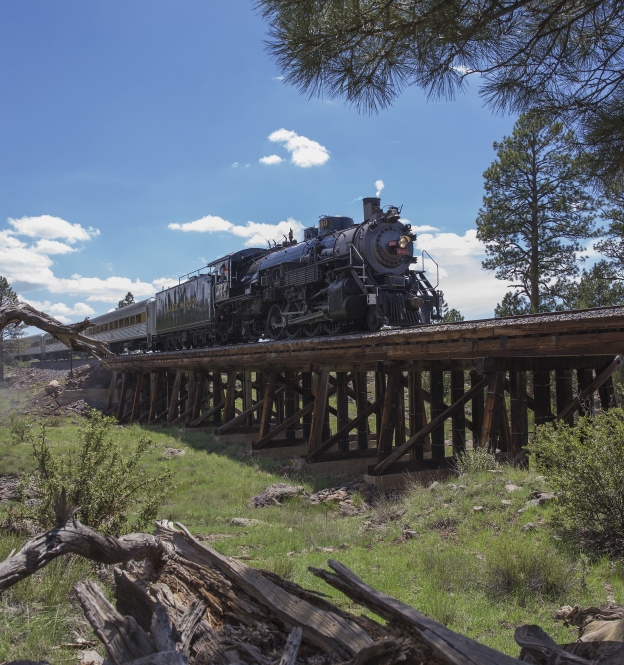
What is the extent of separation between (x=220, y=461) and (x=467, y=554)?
810 centimetres

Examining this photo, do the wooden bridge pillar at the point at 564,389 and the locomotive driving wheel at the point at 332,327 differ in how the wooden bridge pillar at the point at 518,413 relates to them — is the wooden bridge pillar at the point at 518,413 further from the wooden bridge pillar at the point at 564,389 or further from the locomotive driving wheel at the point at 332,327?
the locomotive driving wheel at the point at 332,327

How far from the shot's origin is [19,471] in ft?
33.8

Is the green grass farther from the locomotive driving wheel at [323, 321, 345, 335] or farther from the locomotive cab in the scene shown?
the locomotive cab

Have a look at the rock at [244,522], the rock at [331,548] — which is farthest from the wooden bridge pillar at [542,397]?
the rock at [244,522]

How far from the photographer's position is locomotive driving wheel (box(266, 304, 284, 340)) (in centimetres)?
1645

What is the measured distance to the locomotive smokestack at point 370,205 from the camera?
47.9 feet

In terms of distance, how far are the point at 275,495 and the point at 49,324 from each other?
428cm

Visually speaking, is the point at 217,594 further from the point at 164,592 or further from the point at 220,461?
the point at 220,461

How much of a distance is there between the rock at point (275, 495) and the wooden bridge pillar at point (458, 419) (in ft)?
8.74

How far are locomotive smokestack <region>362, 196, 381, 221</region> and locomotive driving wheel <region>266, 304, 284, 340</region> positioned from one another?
3.60 meters

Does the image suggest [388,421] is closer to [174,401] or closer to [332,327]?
[332,327]

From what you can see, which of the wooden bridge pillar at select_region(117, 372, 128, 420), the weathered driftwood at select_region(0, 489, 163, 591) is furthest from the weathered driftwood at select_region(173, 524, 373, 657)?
the wooden bridge pillar at select_region(117, 372, 128, 420)

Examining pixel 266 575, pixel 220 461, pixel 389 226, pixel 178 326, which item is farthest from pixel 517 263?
pixel 266 575

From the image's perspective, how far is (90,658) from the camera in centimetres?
331
